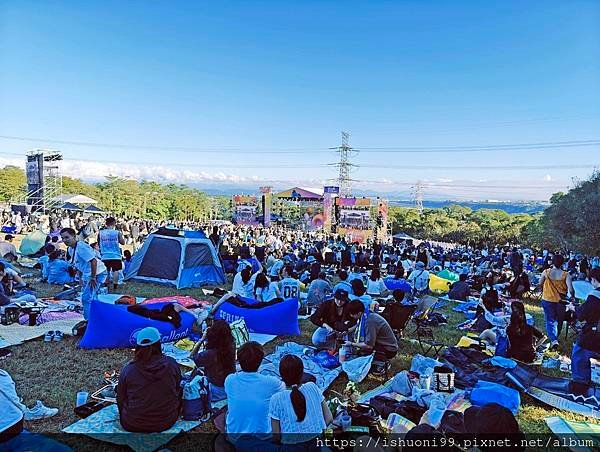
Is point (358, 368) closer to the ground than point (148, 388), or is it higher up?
closer to the ground

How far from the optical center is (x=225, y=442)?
3.12 m

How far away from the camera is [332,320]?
5.92m

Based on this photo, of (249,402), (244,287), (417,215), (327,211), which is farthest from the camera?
(417,215)

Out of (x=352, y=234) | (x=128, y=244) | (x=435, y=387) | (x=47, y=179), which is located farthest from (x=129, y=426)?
(x=47, y=179)

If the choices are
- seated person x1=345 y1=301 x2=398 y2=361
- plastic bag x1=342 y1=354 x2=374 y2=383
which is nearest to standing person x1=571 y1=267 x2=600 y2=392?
seated person x1=345 y1=301 x2=398 y2=361

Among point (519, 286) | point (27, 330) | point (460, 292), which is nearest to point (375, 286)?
point (460, 292)

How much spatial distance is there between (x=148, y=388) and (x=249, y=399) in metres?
0.90

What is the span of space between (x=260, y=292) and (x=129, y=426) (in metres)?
4.48

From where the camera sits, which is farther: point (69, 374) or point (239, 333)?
point (239, 333)

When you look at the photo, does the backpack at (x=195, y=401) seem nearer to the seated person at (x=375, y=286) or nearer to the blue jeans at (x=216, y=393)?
the blue jeans at (x=216, y=393)

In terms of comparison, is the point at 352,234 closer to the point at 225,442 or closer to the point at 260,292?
the point at 260,292

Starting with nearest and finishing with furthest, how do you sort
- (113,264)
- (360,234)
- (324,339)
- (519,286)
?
(324,339)
(113,264)
(519,286)
(360,234)

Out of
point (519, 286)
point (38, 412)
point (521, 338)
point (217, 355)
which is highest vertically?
point (217, 355)

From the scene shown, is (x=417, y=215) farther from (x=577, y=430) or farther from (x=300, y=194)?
(x=577, y=430)
